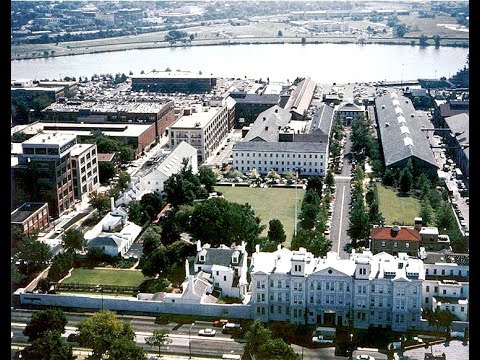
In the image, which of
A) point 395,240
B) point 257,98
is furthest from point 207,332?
point 257,98

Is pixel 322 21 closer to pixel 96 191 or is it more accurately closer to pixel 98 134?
pixel 98 134

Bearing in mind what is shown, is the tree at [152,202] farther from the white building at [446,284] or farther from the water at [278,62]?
the water at [278,62]

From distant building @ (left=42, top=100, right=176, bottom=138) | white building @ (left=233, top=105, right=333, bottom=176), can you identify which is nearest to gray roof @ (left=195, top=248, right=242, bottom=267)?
white building @ (left=233, top=105, right=333, bottom=176)

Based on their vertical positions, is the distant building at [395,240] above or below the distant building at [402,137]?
below

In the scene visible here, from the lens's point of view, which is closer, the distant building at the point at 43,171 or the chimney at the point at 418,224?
the chimney at the point at 418,224

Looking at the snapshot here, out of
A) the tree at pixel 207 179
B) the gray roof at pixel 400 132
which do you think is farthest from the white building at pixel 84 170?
the gray roof at pixel 400 132

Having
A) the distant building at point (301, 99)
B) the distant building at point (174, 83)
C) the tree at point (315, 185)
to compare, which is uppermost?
the distant building at point (174, 83)

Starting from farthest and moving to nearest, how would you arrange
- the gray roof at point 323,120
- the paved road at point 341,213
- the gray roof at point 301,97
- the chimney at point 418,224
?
the gray roof at point 301,97 < the gray roof at point 323,120 < the paved road at point 341,213 < the chimney at point 418,224

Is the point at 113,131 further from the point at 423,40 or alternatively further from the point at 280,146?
the point at 423,40
